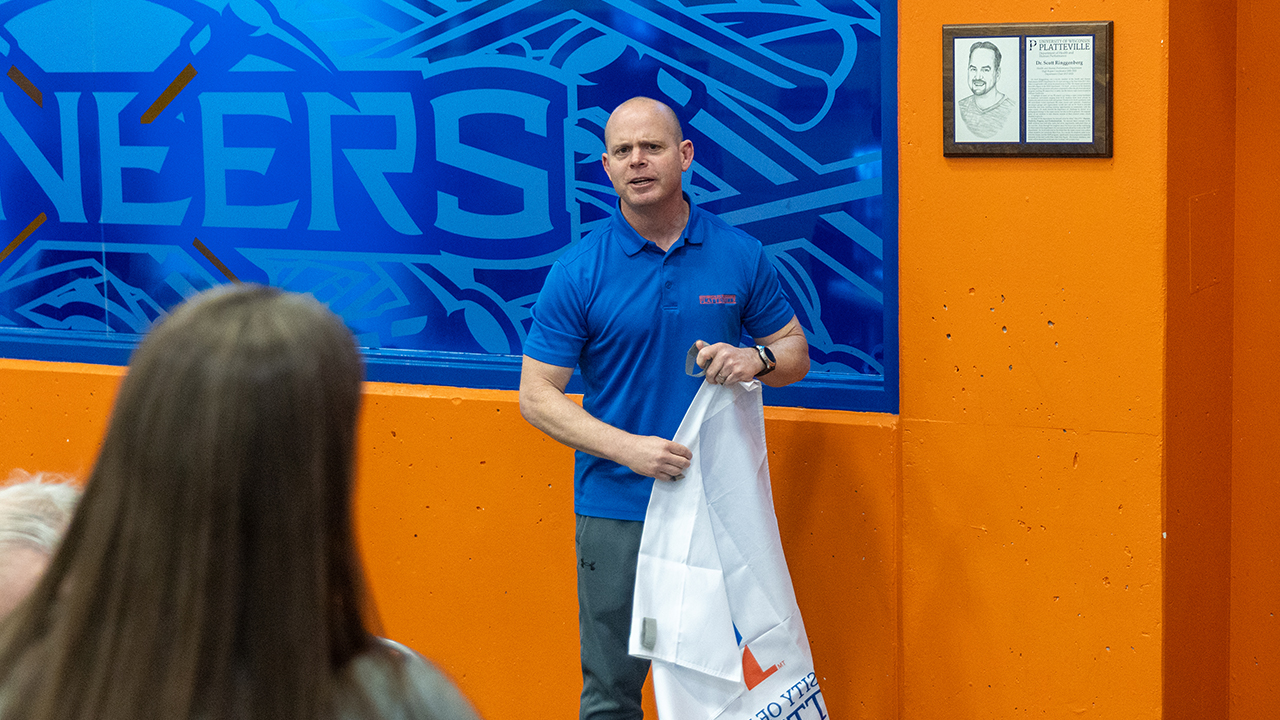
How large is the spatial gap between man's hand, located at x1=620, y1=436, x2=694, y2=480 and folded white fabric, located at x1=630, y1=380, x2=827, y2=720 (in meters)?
0.04

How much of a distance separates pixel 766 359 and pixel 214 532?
6.90 ft

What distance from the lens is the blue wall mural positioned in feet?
11.5

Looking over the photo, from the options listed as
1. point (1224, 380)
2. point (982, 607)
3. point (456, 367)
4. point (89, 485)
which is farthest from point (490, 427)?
point (89, 485)

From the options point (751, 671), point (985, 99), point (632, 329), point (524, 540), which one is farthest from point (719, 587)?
point (985, 99)

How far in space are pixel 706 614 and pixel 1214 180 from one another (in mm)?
1619

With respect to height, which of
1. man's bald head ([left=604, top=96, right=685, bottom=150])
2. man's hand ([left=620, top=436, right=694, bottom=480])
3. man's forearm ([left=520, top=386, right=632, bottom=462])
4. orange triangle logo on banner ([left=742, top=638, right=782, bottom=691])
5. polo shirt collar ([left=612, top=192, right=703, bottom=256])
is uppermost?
man's bald head ([left=604, top=96, right=685, bottom=150])

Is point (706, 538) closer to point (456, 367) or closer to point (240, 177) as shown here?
point (456, 367)

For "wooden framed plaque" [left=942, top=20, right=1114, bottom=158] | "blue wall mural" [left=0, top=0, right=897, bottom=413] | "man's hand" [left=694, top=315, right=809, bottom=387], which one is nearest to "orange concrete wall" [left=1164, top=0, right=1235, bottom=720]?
"wooden framed plaque" [left=942, top=20, right=1114, bottom=158]

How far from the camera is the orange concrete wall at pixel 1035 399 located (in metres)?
3.08

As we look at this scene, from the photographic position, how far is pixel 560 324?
10.3 ft

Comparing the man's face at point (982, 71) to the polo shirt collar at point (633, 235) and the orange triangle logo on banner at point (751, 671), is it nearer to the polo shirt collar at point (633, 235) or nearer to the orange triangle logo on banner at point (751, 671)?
the polo shirt collar at point (633, 235)

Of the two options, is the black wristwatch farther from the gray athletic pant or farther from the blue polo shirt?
the gray athletic pant

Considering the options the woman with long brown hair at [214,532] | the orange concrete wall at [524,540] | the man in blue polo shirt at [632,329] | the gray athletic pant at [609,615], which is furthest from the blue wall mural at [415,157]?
the woman with long brown hair at [214,532]

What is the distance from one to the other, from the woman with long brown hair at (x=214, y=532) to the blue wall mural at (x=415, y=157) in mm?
2460
